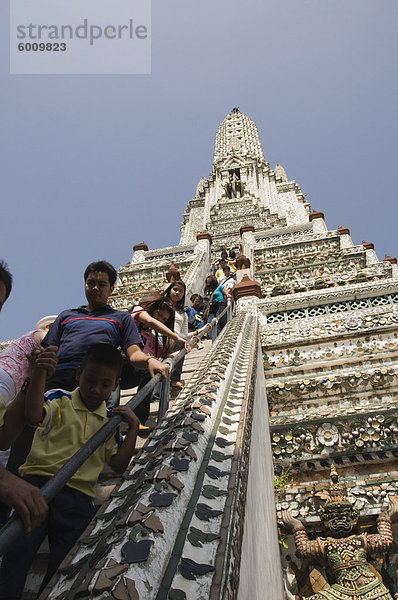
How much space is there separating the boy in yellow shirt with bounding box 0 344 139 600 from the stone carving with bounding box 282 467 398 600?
5.53 ft

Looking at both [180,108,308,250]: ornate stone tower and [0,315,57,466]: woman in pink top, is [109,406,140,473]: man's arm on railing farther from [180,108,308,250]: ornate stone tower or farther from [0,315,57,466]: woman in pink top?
[180,108,308,250]: ornate stone tower

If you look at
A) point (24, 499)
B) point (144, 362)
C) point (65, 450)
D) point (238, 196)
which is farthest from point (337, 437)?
point (238, 196)

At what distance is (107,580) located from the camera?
112cm

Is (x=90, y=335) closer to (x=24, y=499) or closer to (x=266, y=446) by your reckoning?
(x=24, y=499)

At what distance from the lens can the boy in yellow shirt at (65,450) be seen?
5.68 ft

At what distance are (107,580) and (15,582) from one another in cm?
80

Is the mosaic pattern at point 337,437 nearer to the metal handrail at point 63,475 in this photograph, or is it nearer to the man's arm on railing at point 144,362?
the man's arm on railing at point 144,362

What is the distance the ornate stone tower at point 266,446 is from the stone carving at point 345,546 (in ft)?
0.32

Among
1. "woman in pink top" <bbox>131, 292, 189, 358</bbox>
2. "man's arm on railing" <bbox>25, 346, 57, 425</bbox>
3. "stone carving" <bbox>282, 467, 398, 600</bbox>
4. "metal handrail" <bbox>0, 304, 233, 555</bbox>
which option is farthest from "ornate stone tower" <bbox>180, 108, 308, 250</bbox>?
"metal handrail" <bbox>0, 304, 233, 555</bbox>

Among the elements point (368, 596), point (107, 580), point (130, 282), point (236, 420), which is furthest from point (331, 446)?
point (130, 282)

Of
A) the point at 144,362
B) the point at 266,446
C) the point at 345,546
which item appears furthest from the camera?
the point at 266,446

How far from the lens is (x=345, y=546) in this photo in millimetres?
2883

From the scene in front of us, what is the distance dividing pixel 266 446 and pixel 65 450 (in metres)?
1.88

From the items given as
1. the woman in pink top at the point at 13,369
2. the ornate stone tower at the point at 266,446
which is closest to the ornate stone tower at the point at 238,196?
the ornate stone tower at the point at 266,446
